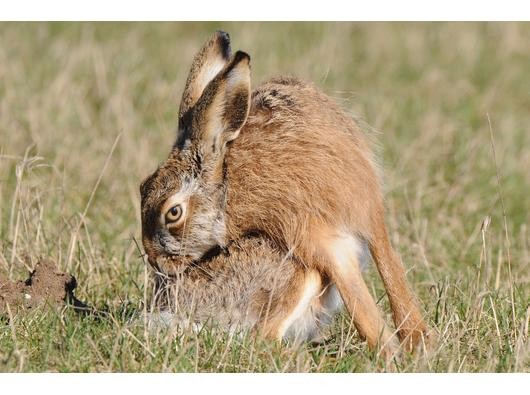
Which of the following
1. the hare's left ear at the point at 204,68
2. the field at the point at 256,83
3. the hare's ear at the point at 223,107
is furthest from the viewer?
the hare's left ear at the point at 204,68

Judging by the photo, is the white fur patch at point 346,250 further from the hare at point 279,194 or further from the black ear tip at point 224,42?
the black ear tip at point 224,42

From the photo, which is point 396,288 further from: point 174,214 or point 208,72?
point 208,72

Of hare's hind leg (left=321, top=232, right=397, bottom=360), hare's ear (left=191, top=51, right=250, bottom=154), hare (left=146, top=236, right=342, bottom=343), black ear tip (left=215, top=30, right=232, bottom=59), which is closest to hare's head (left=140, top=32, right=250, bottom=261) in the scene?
hare's ear (left=191, top=51, right=250, bottom=154)

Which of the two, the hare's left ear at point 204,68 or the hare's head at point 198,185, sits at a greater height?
the hare's left ear at point 204,68

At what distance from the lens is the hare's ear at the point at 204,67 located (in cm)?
568

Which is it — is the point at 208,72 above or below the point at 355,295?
above

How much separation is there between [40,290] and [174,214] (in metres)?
0.79

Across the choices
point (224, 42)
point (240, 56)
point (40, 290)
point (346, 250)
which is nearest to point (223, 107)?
point (240, 56)

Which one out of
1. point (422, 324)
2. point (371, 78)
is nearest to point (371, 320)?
point (422, 324)

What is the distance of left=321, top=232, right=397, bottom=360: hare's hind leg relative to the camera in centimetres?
500

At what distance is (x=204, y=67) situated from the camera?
573cm

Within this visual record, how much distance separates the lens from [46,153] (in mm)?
8055

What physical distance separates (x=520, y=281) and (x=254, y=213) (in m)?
1.78

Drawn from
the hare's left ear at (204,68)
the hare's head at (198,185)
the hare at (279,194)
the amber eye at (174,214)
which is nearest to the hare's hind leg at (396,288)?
the hare at (279,194)
